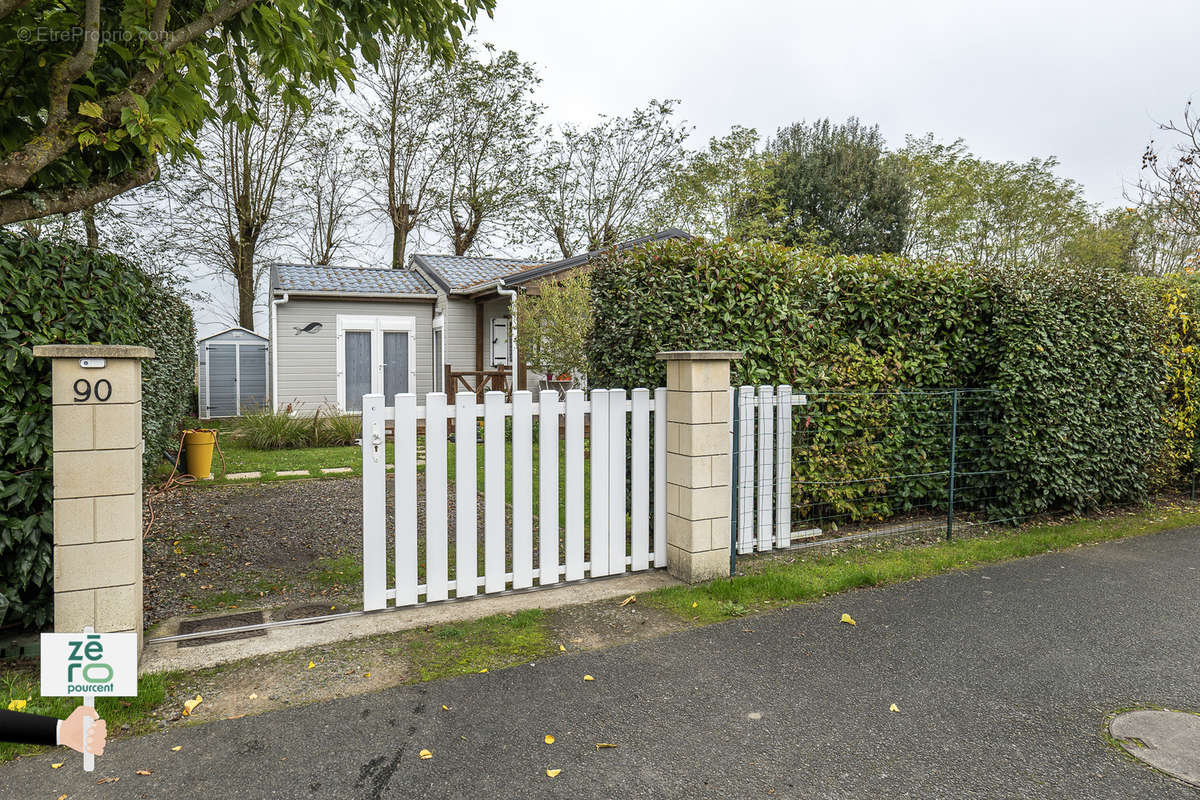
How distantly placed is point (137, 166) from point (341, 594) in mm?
2881

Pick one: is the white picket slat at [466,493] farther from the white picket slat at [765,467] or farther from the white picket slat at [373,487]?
the white picket slat at [765,467]

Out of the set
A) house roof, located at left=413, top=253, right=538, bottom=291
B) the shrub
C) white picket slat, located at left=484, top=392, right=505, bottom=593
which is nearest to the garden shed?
house roof, located at left=413, top=253, right=538, bottom=291

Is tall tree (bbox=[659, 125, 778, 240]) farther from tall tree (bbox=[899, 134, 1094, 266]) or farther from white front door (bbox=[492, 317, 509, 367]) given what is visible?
tall tree (bbox=[899, 134, 1094, 266])

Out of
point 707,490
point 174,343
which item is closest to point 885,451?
point 707,490

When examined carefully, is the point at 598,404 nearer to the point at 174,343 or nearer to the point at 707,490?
the point at 707,490

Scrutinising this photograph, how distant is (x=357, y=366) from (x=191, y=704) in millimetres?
12386

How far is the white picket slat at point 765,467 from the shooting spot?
4871 mm

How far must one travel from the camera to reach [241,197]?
17.4 meters

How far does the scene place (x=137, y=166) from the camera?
3982 mm

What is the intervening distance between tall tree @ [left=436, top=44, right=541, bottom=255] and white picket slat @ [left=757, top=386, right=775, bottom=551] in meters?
18.1

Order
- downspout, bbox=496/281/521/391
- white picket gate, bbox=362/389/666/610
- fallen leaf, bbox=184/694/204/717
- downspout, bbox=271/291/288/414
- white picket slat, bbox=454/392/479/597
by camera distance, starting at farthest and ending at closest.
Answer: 1. downspout, bbox=271/291/288/414
2. downspout, bbox=496/281/521/391
3. white picket slat, bbox=454/392/479/597
4. white picket gate, bbox=362/389/666/610
5. fallen leaf, bbox=184/694/204/717

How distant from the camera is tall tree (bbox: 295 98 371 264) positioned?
1884 cm

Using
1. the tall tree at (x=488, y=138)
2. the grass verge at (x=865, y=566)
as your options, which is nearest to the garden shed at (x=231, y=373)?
the tall tree at (x=488, y=138)

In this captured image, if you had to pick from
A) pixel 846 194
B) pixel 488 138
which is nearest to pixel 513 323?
pixel 488 138
